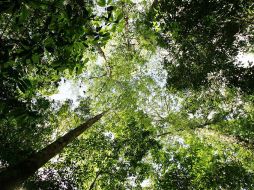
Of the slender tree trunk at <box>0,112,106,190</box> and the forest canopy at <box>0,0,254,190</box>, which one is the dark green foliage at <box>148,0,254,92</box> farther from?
the slender tree trunk at <box>0,112,106,190</box>

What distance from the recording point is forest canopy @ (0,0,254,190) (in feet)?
44.0

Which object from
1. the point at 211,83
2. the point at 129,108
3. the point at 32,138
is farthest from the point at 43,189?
the point at 211,83

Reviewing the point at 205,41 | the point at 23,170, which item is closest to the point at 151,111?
the point at 205,41

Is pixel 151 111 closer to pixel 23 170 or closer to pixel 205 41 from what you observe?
pixel 205 41

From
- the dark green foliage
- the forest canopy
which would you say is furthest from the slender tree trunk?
the dark green foliage

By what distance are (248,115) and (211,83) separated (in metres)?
4.66

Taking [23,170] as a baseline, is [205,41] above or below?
above

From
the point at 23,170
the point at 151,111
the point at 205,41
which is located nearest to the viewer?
the point at 23,170

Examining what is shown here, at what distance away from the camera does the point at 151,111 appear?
78.8 ft

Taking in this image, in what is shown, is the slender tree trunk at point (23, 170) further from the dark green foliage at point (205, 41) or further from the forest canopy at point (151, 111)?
the dark green foliage at point (205, 41)

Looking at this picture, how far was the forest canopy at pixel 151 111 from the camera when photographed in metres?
13.4

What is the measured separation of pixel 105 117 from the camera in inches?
Answer: 880

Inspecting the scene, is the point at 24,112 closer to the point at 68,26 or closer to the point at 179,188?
the point at 68,26

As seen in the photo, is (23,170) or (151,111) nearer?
(23,170)
